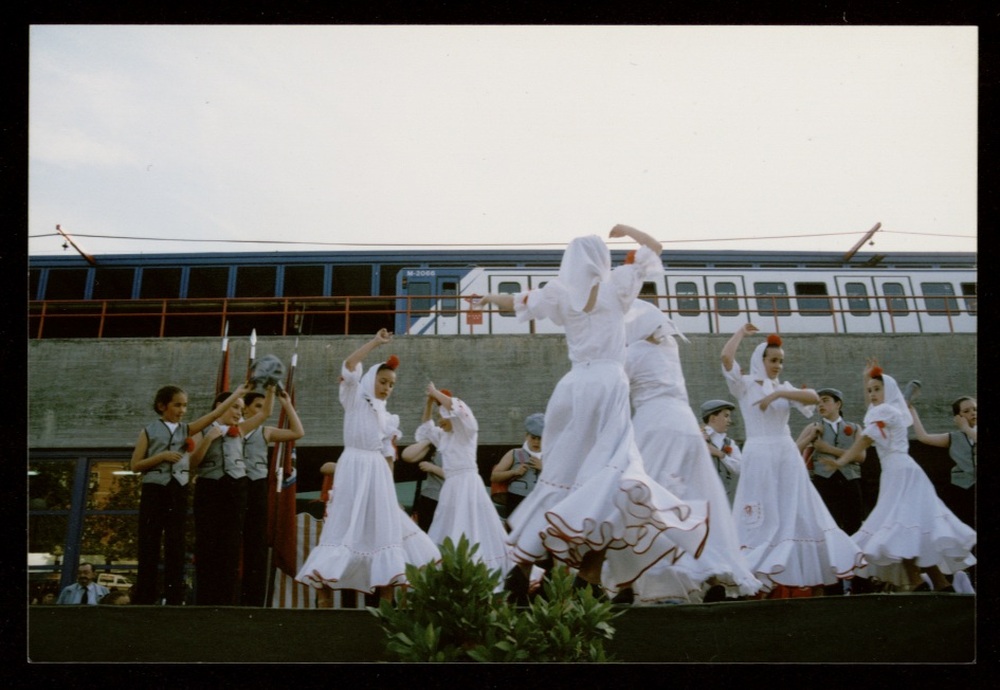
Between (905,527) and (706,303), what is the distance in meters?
4.08

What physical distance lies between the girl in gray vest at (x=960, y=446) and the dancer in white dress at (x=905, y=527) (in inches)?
7.2

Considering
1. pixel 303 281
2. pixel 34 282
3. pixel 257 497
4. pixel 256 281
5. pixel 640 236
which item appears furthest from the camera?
pixel 303 281

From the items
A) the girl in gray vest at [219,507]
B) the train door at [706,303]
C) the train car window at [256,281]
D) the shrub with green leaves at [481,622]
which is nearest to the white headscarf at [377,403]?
the girl in gray vest at [219,507]

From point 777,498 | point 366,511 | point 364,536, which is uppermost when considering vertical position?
point 777,498

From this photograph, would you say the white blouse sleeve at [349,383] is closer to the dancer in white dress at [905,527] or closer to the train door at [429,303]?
the train door at [429,303]

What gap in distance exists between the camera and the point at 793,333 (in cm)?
675

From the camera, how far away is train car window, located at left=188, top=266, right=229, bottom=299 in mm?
10820

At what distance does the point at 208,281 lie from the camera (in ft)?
36.1

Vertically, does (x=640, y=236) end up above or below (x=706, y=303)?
below

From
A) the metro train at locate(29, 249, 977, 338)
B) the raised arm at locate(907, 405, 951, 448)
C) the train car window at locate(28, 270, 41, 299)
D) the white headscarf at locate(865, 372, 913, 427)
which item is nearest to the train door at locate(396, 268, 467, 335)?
the metro train at locate(29, 249, 977, 338)

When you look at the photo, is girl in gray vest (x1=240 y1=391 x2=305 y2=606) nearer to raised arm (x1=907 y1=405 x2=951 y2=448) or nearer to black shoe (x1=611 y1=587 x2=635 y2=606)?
black shoe (x1=611 y1=587 x2=635 y2=606)

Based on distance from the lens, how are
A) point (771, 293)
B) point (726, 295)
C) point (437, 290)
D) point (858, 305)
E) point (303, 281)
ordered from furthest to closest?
point (303, 281), point (858, 305), point (771, 293), point (437, 290), point (726, 295)

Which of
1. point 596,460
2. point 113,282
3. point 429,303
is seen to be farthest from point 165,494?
point 113,282

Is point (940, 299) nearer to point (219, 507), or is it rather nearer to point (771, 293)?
point (771, 293)
